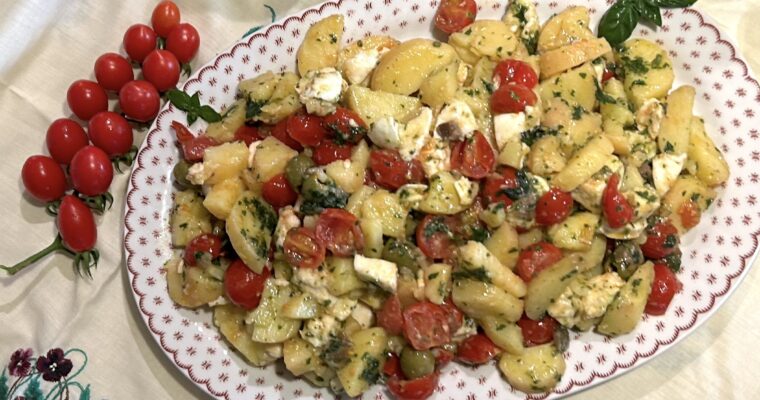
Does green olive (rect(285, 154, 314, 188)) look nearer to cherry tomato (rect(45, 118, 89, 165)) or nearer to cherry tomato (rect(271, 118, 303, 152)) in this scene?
cherry tomato (rect(271, 118, 303, 152))

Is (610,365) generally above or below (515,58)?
below

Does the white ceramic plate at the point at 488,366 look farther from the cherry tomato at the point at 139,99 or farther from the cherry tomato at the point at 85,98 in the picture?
the cherry tomato at the point at 85,98

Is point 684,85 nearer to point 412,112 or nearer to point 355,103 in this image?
point 412,112

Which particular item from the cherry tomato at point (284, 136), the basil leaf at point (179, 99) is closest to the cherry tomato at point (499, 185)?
the cherry tomato at point (284, 136)

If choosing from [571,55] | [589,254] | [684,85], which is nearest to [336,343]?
[589,254]

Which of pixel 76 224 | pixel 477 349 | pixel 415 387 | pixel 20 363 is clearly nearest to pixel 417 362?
pixel 415 387

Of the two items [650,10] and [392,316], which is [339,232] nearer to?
[392,316]

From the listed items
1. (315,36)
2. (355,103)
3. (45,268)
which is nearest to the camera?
(355,103)
